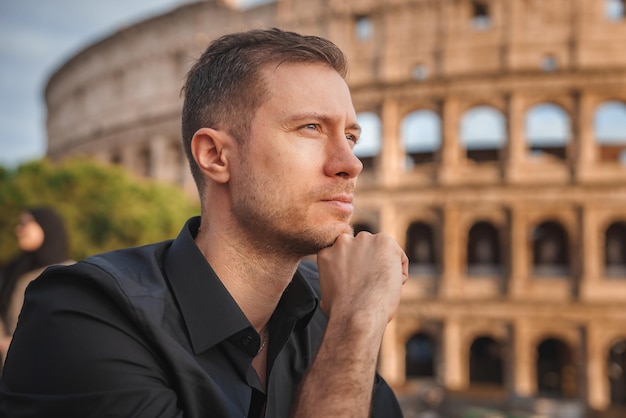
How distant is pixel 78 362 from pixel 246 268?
0.49 meters

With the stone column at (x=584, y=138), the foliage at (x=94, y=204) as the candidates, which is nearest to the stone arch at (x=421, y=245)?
the stone column at (x=584, y=138)

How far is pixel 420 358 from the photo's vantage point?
24.7 metres

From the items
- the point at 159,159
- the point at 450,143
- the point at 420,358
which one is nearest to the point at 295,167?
the point at 450,143

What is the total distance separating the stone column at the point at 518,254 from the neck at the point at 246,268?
64.5ft

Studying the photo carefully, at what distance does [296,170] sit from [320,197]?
0.09 metres

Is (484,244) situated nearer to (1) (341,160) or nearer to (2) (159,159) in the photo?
(2) (159,159)

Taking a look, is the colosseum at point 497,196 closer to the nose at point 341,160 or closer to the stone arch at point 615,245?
the stone arch at point 615,245

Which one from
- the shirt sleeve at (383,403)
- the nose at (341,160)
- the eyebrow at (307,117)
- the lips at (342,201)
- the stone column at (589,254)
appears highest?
the stone column at (589,254)

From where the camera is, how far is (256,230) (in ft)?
4.79

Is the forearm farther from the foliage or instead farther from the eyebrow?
the foliage

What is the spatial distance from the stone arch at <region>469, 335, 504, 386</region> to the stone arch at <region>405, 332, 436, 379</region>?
5.54 feet

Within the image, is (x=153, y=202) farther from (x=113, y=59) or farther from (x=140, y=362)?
(x=140, y=362)

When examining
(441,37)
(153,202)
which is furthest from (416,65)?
(153,202)

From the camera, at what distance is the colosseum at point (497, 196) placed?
1938 centimetres
